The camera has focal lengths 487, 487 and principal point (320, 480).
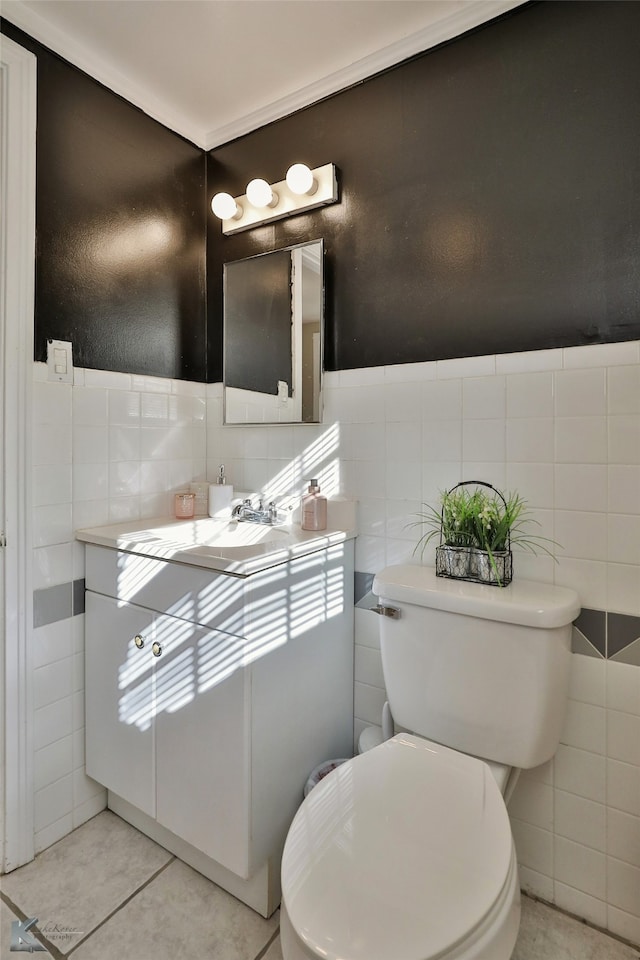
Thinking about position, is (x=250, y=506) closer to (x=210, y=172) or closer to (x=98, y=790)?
(x=98, y=790)

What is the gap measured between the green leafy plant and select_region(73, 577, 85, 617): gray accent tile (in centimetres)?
110

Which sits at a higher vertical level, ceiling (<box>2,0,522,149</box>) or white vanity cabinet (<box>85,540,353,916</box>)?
ceiling (<box>2,0,522,149</box>)

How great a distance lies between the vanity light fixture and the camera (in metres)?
1.58

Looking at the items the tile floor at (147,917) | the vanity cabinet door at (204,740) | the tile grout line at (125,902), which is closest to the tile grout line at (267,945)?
the tile floor at (147,917)

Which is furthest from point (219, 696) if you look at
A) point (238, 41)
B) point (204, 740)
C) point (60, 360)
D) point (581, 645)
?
point (238, 41)

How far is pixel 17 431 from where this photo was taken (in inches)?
52.9

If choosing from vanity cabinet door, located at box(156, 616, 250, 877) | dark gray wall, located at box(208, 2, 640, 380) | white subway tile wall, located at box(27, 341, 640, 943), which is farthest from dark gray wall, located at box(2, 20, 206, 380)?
vanity cabinet door, located at box(156, 616, 250, 877)

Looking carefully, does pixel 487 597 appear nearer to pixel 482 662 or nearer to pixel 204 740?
pixel 482 662

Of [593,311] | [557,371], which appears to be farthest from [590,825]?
[593,311]

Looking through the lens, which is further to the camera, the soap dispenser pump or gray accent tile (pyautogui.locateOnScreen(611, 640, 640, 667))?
the soap dispenser pump

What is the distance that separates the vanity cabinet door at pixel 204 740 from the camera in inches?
44.5

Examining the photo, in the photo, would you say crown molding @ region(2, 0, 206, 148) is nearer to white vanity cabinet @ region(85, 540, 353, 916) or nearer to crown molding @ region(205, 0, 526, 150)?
crown molding @ region(205, 0, 526, 150)

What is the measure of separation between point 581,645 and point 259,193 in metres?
1.68

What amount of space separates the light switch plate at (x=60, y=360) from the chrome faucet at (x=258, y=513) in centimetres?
67
